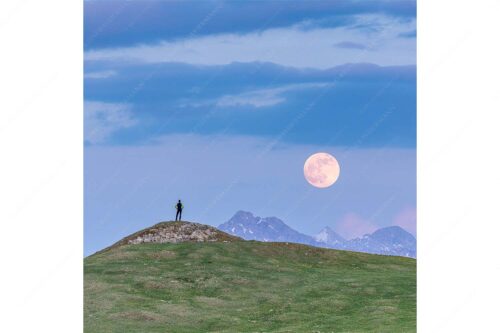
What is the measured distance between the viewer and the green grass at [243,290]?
147ft

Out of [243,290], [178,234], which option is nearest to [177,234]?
[178,234]

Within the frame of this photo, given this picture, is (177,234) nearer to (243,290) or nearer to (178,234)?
(178,234)

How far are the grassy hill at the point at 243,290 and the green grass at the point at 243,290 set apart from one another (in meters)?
0.06

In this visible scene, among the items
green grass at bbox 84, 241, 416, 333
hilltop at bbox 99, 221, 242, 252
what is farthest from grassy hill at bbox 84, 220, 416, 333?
hilltop at bbox 99, 221, 242, 252

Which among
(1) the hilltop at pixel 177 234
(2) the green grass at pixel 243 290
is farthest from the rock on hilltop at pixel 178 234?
(2) the green grass at pixel 243 290

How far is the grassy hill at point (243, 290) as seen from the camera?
147ft

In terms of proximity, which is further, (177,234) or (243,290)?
(177,234)

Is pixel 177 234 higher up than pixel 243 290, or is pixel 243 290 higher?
pixel 177 234

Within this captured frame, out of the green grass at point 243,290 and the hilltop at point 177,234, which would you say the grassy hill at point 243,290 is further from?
the hilltop at point 177,234

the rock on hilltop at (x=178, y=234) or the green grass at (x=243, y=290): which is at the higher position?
the rock on hilltop at (x=178, y=234)

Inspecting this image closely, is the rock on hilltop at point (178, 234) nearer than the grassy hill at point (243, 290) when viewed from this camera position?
No

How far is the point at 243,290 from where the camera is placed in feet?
180

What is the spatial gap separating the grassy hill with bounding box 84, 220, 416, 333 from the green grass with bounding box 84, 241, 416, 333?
0.21 ft
